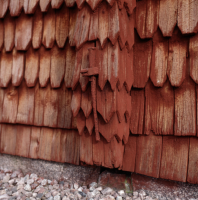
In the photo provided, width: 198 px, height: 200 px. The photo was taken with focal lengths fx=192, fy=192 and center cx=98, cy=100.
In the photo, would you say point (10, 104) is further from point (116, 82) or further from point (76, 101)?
point (116, 82)

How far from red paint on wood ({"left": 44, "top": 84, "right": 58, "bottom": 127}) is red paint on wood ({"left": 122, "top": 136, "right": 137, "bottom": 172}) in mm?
663

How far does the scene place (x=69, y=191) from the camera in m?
1.51

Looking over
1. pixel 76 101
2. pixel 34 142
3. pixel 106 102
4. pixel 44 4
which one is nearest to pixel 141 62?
pixel 106 102

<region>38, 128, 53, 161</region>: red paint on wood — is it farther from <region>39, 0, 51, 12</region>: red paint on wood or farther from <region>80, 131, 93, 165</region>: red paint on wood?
<region>39, 0, 51, 12</region>: red paint on wood

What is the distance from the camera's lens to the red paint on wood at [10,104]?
6.11ft

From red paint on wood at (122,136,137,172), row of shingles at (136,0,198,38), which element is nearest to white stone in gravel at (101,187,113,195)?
red paint on wood at (122,136,137,172)

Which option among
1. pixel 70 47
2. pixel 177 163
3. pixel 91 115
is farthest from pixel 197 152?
pixel 70 47

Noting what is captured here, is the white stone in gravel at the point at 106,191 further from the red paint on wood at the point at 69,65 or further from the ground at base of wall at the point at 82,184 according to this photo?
the red paint on wood at the point at 69,65

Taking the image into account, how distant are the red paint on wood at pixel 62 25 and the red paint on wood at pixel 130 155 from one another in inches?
39.2

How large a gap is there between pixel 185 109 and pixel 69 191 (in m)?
1.07

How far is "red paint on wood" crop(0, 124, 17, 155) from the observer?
1898mm

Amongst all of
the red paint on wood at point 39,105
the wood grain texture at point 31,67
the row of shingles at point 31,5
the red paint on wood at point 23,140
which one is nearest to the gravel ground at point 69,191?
the red paint on wood at point 23,140

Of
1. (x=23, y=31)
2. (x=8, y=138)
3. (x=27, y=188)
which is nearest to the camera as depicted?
(x=27, y=188)

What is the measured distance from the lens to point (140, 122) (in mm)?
1461
